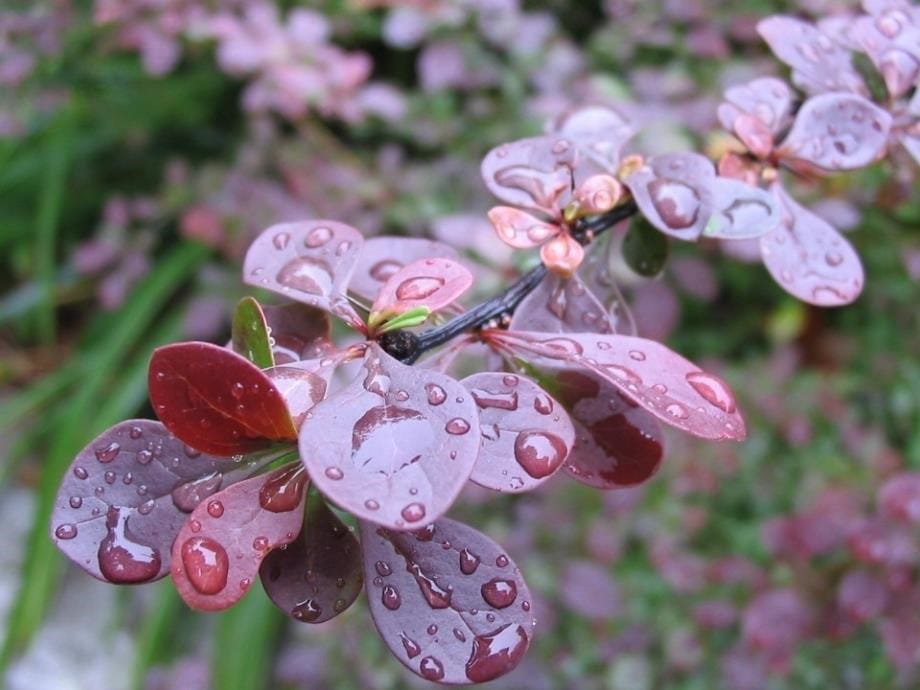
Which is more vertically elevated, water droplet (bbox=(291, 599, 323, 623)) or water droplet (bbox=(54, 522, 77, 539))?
water droplet (bbox=(54, 522, 77, 539))

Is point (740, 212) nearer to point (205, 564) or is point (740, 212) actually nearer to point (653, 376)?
point (653, 376)

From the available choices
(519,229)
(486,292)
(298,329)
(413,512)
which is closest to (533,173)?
(519,229)

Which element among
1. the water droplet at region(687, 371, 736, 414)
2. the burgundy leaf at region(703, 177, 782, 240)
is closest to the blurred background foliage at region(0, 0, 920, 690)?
the burgundy leaf at region(703, 177, 782, 240)

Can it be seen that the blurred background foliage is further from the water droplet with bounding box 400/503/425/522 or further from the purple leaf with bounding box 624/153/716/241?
the water droplet with bounding box 400/503/425/522

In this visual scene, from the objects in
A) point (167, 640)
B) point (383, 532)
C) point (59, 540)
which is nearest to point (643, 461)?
point (383, 532)

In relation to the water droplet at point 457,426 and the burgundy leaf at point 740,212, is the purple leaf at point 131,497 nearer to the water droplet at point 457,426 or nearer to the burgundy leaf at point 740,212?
the water droplet at point 457,426

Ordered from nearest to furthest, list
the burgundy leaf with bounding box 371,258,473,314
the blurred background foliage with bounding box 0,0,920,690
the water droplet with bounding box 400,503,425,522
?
the water droplet with bounding box 400,503,425,522 → the burgundy leaf with bounding box 371,258,473,314 → the blurred background foliage with bounding box 0,0,920,690
